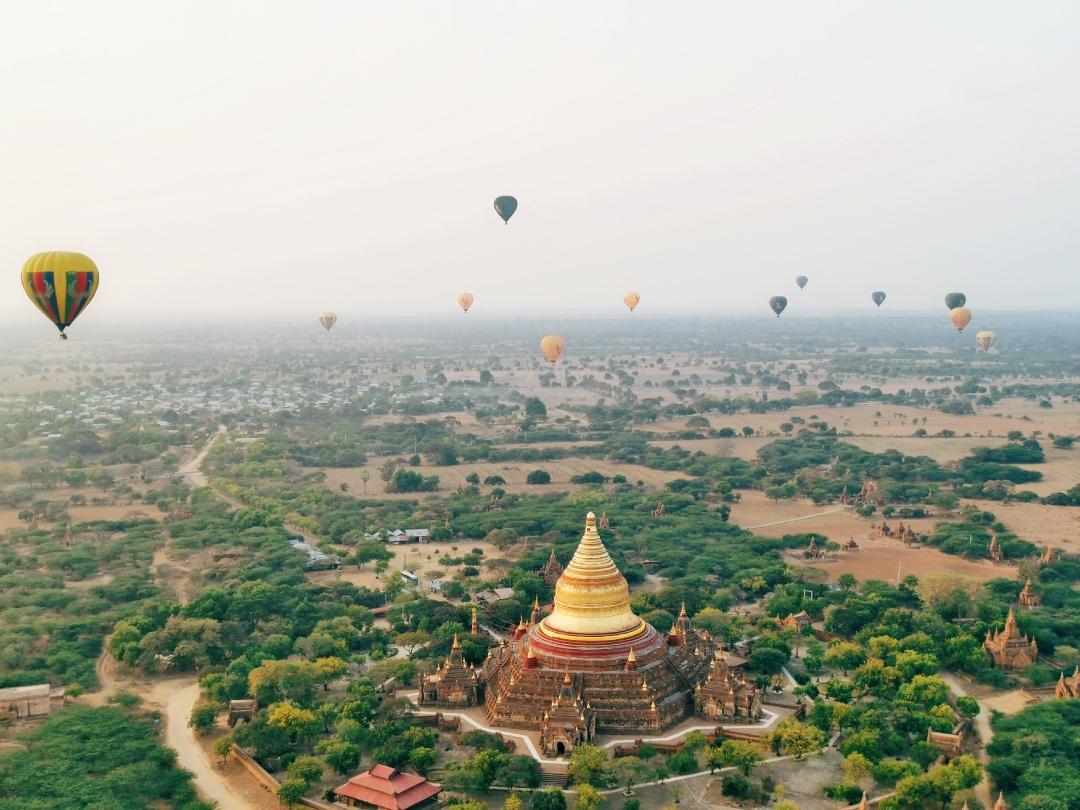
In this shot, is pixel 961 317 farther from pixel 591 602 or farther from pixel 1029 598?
pixel 591 602

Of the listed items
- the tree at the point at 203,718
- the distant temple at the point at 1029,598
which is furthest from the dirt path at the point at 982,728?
the tree at the point at 203,718

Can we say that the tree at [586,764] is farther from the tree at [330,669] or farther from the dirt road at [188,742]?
the tree at [330,669]

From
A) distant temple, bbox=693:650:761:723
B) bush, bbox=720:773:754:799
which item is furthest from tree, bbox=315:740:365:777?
distant temple, bbox=693:650:761:723

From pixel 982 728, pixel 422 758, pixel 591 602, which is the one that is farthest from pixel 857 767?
pixel 422 758

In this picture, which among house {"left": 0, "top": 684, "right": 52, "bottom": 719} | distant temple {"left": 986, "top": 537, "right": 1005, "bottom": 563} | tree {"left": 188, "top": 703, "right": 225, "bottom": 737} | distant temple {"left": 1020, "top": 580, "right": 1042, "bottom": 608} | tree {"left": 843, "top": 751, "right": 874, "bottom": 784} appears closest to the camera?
tree {"left": 843, "top": 751, "right": 874, "bottom": 784}

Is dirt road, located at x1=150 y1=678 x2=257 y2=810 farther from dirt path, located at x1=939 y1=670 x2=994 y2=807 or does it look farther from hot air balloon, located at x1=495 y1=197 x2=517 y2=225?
hot air balloon, located at x1=495 y1=197 x2=517 y2=225

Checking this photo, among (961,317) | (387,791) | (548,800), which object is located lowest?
(548,800)
